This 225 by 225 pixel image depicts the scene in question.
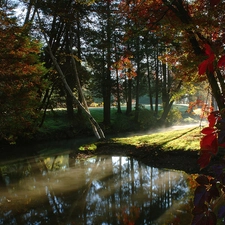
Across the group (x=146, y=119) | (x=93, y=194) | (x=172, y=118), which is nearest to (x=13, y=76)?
(x=93, y=194)

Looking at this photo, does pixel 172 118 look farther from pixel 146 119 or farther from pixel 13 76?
pixel 13 76

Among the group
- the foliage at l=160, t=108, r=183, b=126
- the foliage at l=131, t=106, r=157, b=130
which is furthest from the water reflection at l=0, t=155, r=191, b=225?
the foliage at l=160, t=108, r=183, b=126

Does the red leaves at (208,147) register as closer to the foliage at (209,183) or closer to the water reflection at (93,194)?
the foliage at (209,183)

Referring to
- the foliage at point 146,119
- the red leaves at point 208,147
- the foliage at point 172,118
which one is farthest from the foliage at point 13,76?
the foliage at point 172,118

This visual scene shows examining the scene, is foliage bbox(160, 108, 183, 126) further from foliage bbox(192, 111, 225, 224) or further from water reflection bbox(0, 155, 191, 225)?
foliage bbox(192, 111, 225, 224)

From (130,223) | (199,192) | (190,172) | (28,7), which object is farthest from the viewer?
(28,7)

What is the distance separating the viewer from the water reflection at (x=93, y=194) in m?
4.46

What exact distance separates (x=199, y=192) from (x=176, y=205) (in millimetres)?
4227

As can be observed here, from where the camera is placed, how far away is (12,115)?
9.22 metres

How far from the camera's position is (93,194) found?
5.65 meters

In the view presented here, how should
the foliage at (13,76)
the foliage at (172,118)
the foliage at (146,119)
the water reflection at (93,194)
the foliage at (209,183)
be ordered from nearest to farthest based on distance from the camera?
the foliage at (209,183)
the water reflection at (93,194)
the foliage at (13,76)
the foliage at (146,119)
the foliage at (172,118)

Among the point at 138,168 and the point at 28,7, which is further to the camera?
the point at 28,7

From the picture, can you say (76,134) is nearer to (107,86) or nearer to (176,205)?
(107,86)

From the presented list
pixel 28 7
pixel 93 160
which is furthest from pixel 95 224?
pixel 28 7
